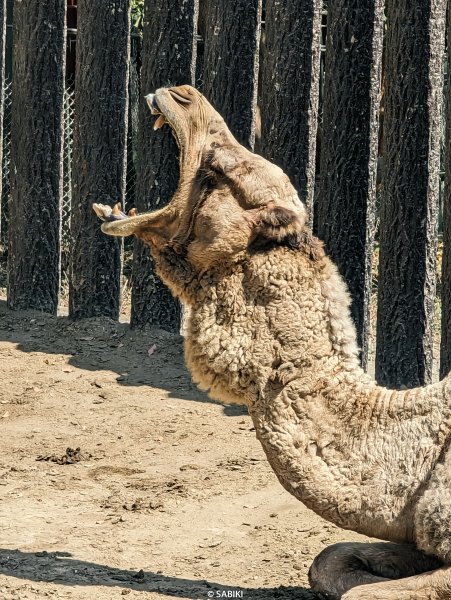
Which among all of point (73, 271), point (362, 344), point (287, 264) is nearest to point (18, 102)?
point (73, 271)

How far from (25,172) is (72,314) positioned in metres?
1.04

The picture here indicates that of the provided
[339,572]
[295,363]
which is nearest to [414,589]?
[339,572]

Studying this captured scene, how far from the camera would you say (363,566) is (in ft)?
14.2

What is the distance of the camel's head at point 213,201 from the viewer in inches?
161

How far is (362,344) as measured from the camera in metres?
7.50

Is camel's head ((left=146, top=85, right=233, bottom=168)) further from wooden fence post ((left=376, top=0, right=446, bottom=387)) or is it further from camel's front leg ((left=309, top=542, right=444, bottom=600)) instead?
wooden fence post ((left=376, top=0, right=446, bottom=387))

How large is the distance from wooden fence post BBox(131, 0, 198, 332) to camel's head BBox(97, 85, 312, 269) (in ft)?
11.9

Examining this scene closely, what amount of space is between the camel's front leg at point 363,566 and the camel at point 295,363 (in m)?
0.03

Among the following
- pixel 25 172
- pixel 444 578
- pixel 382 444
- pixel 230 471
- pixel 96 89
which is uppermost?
pixel 96 89

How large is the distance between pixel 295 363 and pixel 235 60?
394cm

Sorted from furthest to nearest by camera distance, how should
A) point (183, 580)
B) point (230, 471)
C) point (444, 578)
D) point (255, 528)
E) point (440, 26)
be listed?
point (440, 26), point (230, 471), point (255, 528), point (183, 580), point (444, 578)

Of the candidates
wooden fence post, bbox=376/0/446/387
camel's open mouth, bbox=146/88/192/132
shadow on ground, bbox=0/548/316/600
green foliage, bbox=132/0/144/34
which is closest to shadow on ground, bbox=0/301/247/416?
wooden fence post, bbox=376/0/446/387

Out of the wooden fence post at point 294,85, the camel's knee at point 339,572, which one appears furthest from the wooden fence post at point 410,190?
the camel's knee at point 339,572

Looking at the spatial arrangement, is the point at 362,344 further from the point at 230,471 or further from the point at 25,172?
the point at 25,172
